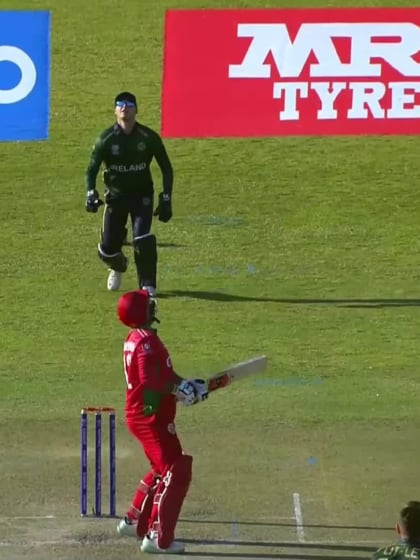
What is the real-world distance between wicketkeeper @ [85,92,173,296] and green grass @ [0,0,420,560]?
35.8 inches

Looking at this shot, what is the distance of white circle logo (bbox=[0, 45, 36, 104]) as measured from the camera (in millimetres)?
20938

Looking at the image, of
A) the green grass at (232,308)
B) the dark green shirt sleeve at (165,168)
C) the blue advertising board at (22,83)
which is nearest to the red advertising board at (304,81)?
the green grass at (232,308)

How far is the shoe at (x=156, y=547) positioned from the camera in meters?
10.1

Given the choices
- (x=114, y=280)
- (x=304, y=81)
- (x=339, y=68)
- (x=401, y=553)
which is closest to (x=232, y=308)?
(x=114, y=280)

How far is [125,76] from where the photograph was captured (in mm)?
21781

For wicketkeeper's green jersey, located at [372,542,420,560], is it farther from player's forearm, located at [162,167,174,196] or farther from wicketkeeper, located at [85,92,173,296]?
player's forearm, located at [162,167,174,196]

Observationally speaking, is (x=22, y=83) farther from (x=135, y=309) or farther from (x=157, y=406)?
(x=157, y=406)

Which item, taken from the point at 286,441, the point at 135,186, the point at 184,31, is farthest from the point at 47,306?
the point at 184,31

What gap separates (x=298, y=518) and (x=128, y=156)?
577 cm

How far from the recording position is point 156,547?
33.2 ft

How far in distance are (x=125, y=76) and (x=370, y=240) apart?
17.7 ft

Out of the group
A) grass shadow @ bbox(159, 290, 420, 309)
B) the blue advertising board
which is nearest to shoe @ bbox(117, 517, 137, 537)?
grass shadow @ bbox(159, 290, 420, 309)

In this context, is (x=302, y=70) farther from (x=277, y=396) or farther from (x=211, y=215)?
(x=277, y=396)

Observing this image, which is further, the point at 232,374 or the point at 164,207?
the point at 164,207
